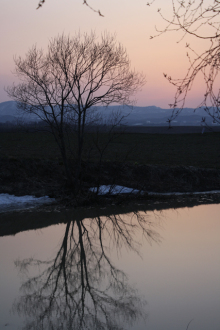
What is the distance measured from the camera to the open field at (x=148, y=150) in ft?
68.7

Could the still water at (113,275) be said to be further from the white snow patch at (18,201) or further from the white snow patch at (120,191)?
the white snow patch at (120,191)

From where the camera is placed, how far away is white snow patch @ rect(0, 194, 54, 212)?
13469 millimetres

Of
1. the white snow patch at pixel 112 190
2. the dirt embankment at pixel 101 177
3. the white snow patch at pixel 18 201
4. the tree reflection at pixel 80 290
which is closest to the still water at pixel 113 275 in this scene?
the tree reflection at pixel 80 290

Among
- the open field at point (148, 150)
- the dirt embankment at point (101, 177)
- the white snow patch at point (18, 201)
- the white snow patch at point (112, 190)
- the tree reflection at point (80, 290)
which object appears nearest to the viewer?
the tree reflection at point (80, 290)

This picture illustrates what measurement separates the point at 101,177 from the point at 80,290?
35.7 ft

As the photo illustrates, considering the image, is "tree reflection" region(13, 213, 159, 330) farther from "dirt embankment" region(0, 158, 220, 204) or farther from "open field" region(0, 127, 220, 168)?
"open field" region(0, 127, 220, 168)

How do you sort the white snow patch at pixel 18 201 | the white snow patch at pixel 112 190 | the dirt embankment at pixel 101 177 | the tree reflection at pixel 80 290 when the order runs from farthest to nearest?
the dirt embankment at pixel 101 177, the white snow patch at pixel 112 190, the white snow patch at pixel 18 201, the tree reflection at pixel 80 290

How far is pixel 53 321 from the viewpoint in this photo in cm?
537

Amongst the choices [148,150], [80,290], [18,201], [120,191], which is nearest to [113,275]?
[80,290]

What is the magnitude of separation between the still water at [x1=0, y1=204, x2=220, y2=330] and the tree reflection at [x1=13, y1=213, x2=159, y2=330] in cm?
2

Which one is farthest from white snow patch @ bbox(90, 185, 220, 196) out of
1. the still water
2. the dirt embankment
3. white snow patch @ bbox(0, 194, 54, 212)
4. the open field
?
the still water

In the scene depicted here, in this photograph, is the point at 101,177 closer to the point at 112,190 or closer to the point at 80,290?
the point at 112,190

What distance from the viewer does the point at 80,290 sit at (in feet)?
21.6

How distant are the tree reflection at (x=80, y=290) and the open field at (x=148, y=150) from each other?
10.1 m
